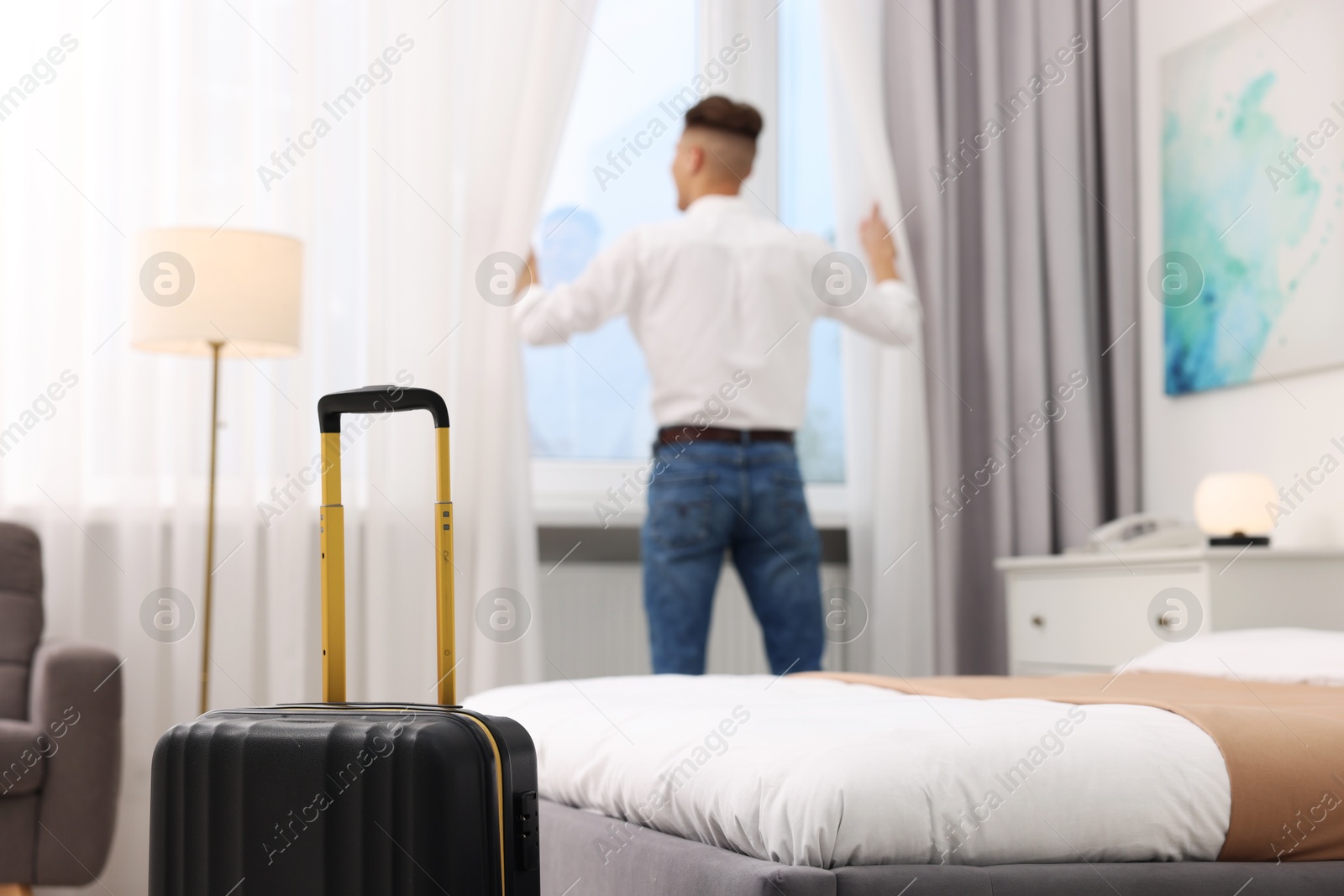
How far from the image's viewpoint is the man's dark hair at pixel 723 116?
9.18 ft

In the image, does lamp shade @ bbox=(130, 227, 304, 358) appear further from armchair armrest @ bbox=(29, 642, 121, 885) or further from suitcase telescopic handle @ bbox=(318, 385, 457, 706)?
suitcase telescopic handle @ bbox=(318, 385, 457, 706)

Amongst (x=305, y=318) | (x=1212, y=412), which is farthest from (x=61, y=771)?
(x=1212, y=412)

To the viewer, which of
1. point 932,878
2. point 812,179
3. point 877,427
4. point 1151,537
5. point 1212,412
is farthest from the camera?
point 812,179

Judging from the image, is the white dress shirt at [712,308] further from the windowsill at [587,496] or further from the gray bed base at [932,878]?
the gray bed base at [932,878]

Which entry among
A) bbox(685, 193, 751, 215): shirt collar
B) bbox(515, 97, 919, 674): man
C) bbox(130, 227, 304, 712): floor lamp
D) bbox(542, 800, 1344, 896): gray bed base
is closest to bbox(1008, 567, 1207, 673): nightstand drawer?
bbox(515, 97, 919, 674): man

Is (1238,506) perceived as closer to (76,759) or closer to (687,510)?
(687,510)

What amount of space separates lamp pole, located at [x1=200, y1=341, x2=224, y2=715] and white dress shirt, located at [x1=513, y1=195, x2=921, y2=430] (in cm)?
69

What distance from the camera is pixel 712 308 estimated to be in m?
2.72

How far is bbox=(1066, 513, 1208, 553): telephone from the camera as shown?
286cm

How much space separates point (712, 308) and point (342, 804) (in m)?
1.79

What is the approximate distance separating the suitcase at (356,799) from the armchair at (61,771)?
127cm

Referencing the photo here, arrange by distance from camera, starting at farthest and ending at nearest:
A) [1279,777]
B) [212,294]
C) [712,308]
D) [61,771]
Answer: [712,308]
[212,294]
[61,771]
[1279,777]

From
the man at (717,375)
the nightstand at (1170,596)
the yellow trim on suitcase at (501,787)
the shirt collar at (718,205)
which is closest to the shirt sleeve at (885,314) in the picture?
the man at (717,375)

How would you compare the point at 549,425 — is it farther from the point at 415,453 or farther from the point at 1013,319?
the point at 1013,319
